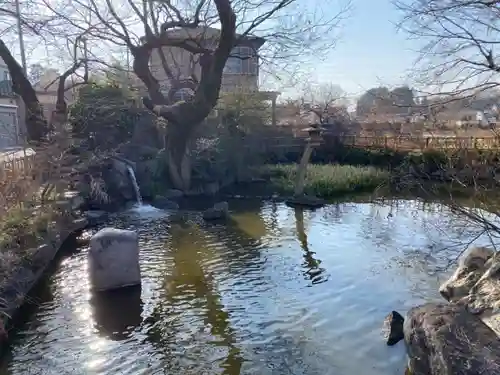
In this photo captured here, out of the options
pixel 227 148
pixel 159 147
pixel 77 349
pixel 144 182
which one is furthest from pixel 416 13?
pixel 159 147

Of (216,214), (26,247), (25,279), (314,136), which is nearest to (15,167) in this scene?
(26,247)

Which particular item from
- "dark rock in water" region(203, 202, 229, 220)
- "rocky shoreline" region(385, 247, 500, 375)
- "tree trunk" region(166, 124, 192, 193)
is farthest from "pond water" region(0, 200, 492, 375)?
"tree trunk" region(166, 124, 192, 193)

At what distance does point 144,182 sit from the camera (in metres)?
13.3

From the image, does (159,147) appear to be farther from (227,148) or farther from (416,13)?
(416,13)

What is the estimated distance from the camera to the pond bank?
5246 millimetres

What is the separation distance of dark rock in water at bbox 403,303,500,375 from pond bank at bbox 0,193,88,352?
3997mm

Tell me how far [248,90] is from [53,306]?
42.7 ft

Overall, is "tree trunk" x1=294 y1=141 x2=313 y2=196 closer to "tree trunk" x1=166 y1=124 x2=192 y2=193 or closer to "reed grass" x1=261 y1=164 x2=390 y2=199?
"reed grass" x1=261 y1=164 x2=390 y2=199

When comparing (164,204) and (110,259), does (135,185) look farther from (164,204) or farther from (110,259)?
(110,259)

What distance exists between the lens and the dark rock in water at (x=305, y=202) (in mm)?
12258

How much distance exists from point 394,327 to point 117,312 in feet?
10.8

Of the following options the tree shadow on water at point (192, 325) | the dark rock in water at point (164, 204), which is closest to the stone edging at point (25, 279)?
the tree shadow on water at point (192, 325)

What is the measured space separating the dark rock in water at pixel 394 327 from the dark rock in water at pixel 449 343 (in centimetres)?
39

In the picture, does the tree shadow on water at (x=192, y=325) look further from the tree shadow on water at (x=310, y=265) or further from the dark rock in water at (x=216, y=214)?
the dark rock in water at (x=216, y=214)
